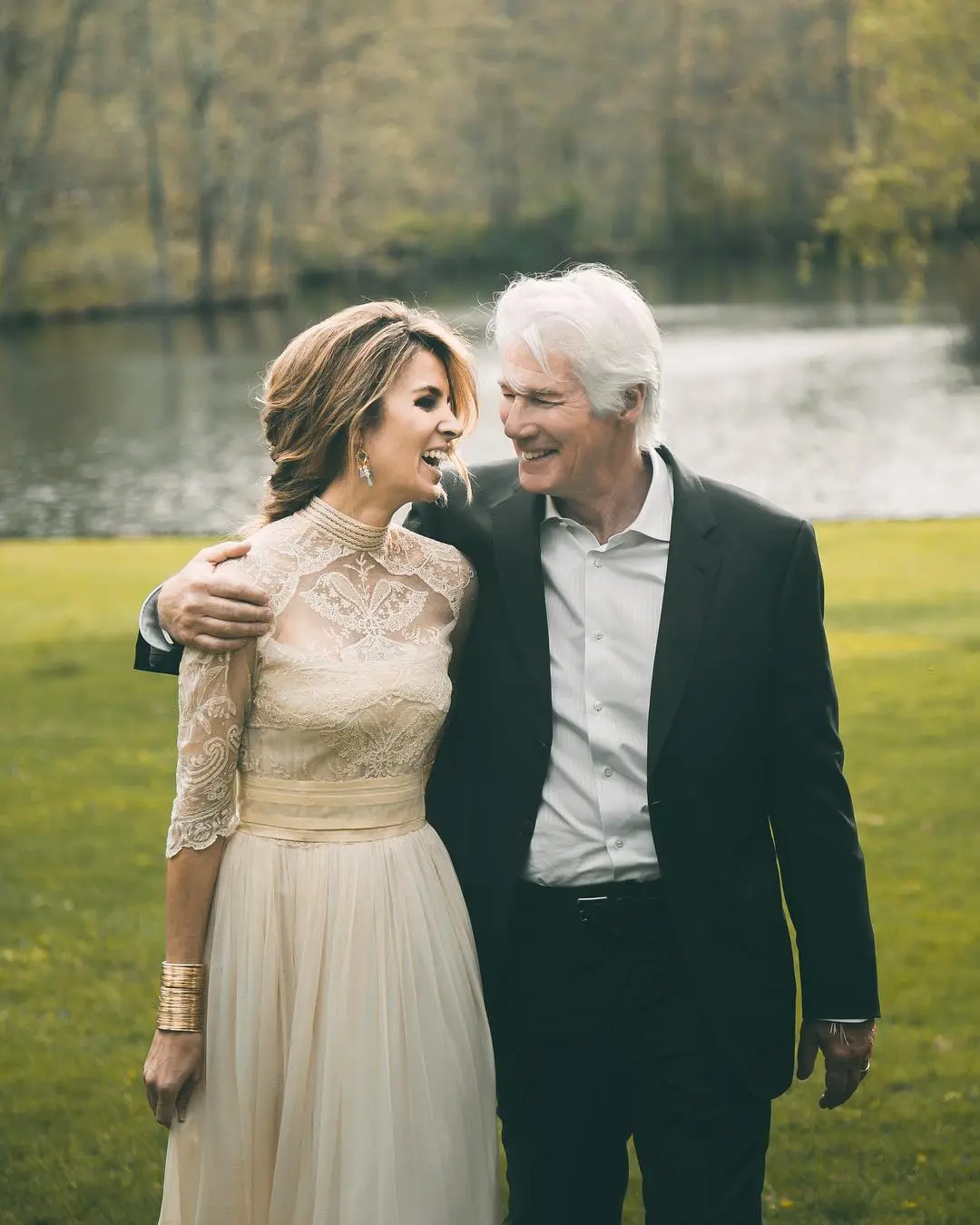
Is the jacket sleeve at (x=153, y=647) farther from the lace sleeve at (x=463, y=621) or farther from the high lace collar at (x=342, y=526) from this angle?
the lace sleeve at (x=463, y=621)

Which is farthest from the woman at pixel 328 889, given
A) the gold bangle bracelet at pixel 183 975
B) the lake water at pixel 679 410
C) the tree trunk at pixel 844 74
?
the tree trunk at pixel 844 74

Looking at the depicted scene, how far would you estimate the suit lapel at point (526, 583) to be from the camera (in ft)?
9.43

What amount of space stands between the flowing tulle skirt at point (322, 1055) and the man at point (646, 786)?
213mm

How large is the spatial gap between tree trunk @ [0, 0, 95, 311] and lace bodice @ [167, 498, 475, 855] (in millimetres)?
13318

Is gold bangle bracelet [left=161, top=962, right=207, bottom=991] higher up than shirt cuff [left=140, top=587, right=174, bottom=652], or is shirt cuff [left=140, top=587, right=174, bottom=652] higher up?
shirt cuff [left=140, top=587, right=174, bottom=652]

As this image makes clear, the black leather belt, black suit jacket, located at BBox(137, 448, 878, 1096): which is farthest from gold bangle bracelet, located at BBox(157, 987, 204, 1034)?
the black leather belt

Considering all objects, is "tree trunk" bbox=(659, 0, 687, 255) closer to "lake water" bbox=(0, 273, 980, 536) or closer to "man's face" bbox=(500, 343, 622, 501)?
"lake water" bbox=(0, 273, 980, 536)

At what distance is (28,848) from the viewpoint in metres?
7.22

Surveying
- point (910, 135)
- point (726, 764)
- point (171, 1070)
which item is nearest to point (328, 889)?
point (171, 1070)

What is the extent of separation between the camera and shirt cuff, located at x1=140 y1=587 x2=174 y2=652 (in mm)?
2857

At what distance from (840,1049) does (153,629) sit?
1445 mm

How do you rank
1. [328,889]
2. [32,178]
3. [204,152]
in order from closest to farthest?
[328,889] < [32,178] < [204,152]

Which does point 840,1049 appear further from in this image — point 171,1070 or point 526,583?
point 171,1070

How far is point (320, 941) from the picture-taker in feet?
9.09
